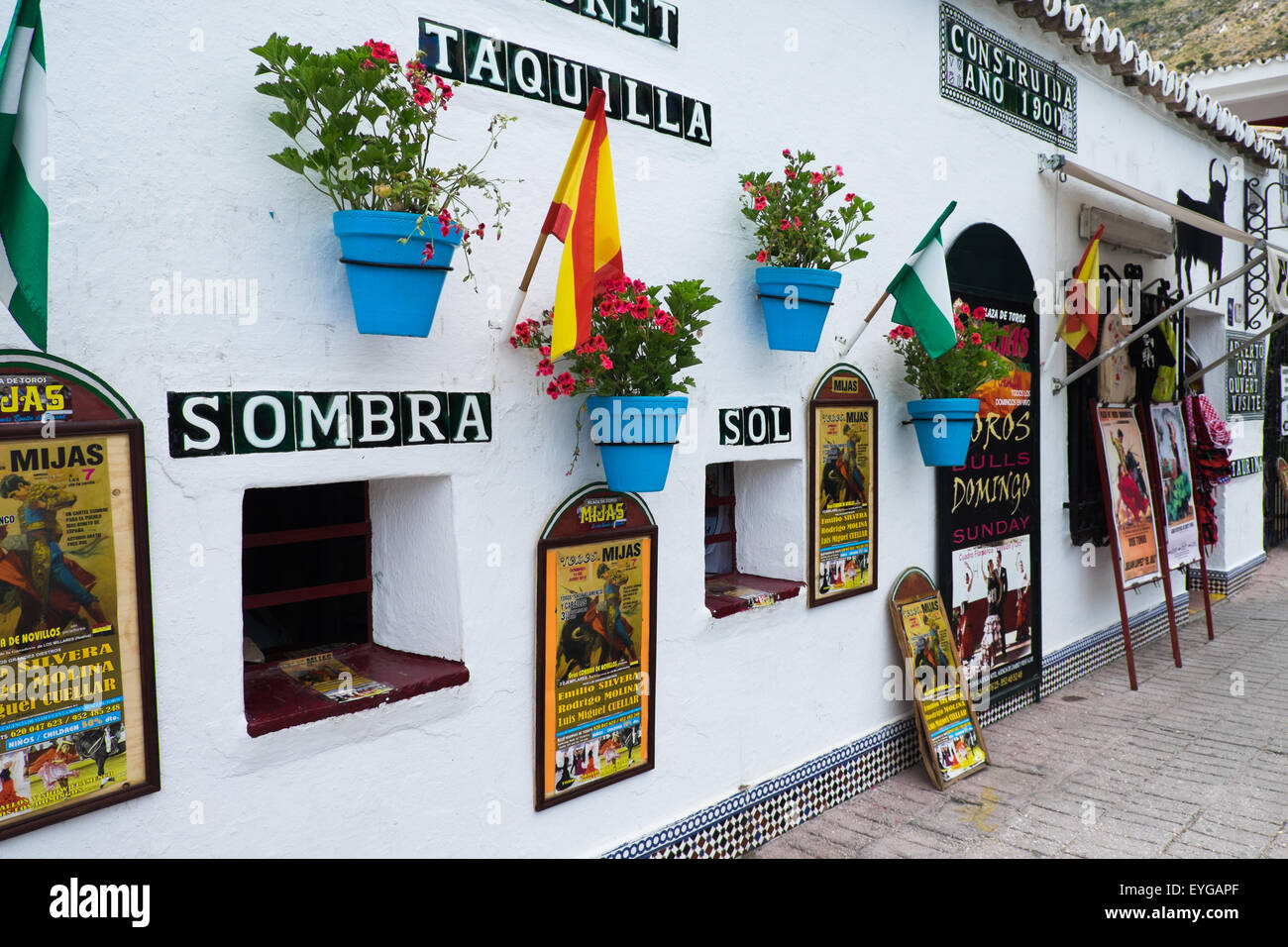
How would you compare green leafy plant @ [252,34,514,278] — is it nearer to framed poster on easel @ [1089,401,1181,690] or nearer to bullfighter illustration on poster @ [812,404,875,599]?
bullfighter illustration on poster @ [812,404,875,599]

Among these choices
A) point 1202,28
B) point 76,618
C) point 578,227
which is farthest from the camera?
point 1202,28

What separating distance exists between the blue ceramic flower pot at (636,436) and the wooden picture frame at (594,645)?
23 centimetres

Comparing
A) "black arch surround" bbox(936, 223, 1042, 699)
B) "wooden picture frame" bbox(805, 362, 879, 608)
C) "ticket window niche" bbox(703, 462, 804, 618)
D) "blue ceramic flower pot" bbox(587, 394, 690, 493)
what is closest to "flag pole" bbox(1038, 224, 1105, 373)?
"black arch surround" bbox(936, 223, 1042, 699)

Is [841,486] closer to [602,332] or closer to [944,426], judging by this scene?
[944,426]

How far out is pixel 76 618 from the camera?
2.54m

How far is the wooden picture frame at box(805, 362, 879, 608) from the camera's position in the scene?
498 cm

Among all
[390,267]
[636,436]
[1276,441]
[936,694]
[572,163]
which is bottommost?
[936,694]

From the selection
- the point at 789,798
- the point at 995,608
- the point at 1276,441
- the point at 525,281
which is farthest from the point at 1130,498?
the point at 1276,441

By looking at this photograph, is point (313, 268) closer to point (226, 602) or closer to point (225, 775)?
point (226, 602)

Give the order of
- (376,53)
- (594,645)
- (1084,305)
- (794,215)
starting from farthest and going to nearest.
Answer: (1084,305) < (794,215) < (594,645) < (376,53)

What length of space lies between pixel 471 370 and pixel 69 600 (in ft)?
4.72

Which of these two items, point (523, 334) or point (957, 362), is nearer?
point (523, 334)

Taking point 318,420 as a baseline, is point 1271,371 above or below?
above

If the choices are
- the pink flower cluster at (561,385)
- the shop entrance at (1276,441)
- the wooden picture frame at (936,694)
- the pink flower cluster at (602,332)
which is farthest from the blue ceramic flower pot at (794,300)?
the shop entrance at (1276,441)
